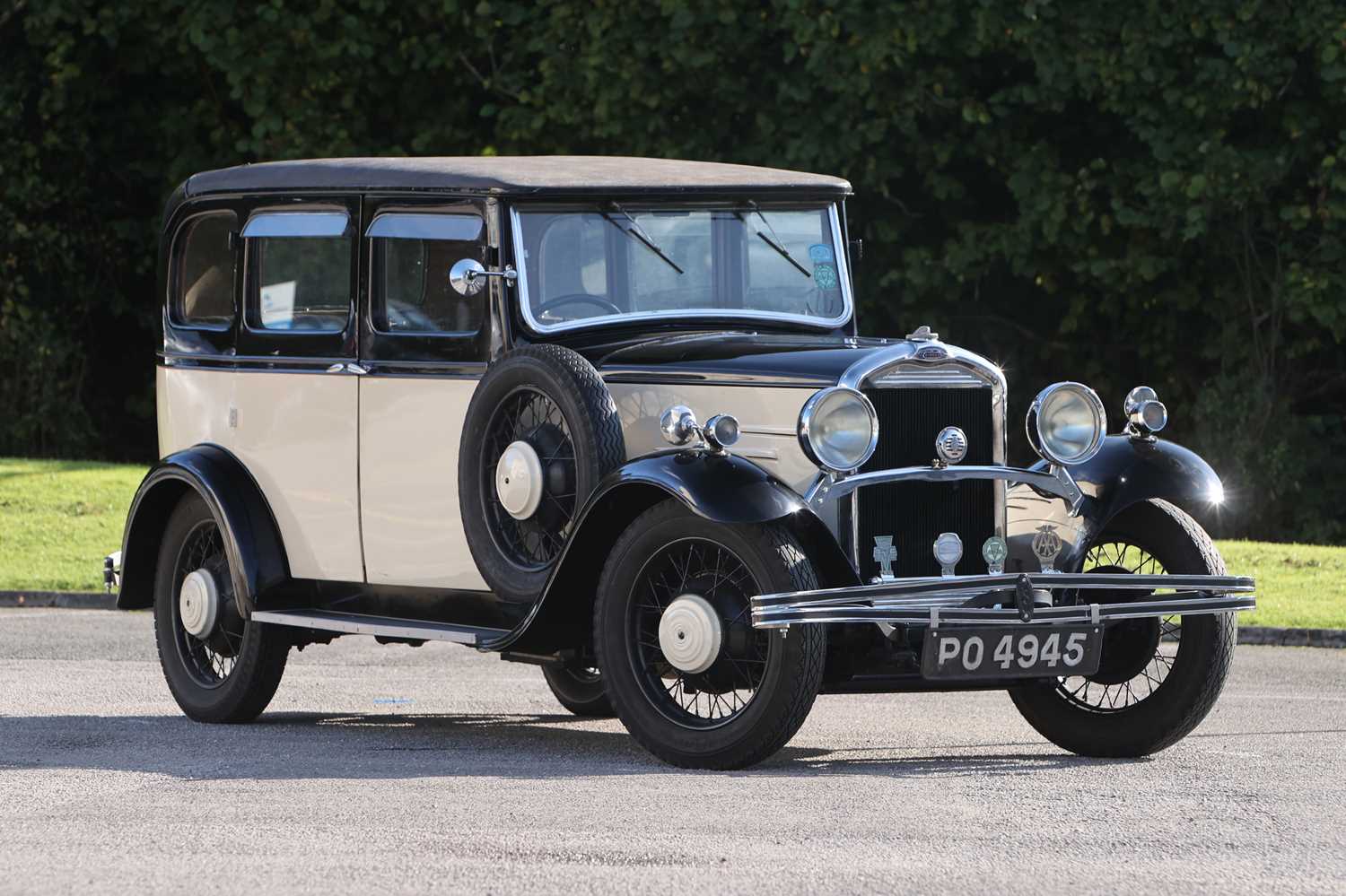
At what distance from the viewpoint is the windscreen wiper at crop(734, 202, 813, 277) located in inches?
352

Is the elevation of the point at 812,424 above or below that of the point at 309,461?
above

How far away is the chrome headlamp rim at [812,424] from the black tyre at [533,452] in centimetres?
69

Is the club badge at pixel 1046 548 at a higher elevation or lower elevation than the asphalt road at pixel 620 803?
higher

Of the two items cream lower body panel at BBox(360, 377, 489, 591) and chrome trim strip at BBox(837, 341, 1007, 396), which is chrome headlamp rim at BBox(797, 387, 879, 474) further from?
cream lower body panel at BBox(360, 377, 489, 591)

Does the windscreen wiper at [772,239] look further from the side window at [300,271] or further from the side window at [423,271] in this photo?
the side window at [300,271]

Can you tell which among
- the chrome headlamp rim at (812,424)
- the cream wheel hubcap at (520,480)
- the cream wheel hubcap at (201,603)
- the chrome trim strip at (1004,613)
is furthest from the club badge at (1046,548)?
the cream wheel hubcap at (201,603)

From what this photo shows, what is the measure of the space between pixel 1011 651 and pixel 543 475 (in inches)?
70.7

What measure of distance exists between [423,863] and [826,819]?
4.18 ft

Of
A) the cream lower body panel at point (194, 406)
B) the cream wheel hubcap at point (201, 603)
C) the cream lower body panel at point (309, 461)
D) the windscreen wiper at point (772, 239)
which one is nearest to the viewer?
the cream lower body panel at point (309, 461)

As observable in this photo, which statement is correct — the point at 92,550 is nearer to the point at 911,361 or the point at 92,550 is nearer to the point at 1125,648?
the point at 911,361

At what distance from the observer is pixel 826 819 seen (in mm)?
6445

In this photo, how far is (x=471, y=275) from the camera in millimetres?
8312

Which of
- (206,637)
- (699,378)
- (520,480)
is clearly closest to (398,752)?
(520,480)

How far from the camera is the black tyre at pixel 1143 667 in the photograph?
7883 millimetres
